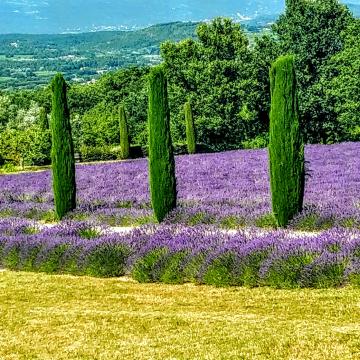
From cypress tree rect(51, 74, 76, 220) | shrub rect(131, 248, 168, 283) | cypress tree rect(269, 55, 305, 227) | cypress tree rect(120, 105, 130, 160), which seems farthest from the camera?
cypress tree rect(120, 105, 130, 160)

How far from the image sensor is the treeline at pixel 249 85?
5364 centimetres

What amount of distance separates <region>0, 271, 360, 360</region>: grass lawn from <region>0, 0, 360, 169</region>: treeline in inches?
1619

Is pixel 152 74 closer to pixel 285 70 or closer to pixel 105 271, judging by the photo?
pixel 285 70

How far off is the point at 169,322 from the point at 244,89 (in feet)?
174

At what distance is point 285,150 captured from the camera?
1527cm

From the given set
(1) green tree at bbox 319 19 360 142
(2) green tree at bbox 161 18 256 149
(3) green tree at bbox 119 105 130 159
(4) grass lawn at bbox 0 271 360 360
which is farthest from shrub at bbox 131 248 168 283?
(2) green tree at bbox 161 18 256 149

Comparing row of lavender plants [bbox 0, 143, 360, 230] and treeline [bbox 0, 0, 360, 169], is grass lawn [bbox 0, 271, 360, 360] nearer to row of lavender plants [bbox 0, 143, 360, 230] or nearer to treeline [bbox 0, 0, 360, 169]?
row of lavender plants [bbox 0, 143, 360, 230]

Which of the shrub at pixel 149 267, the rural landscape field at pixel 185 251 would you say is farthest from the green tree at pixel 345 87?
the shrub at pixel 149 267

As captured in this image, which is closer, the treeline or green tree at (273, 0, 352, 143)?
the treeline

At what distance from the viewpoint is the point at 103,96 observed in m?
90.9

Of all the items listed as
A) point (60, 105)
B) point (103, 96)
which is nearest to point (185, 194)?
point (60, 105)

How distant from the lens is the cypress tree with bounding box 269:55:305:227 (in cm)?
1511

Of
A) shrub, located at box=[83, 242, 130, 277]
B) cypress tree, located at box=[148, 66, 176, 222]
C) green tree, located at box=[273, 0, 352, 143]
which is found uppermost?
green tree, located at box=[273, 0, 352, 143]

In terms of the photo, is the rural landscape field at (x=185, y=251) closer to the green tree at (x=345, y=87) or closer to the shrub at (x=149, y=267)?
the shrub at (x=149, y=267)
